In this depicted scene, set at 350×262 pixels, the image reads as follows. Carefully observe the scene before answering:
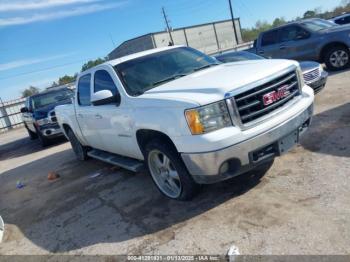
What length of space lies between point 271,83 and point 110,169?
3901 millimetres

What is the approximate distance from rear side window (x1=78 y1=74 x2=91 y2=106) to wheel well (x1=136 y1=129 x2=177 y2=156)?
193 centimetres

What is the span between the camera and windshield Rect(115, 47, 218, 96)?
195 inches

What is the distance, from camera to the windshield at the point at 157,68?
495cm

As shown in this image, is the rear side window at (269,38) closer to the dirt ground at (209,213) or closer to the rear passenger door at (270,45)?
the rear passenger door at (270,45)

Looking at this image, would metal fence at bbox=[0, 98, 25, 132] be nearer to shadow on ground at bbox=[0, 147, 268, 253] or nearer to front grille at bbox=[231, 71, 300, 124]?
shadow on ground at bbox=[0, 147, 268, 253]

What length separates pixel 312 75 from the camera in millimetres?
8086

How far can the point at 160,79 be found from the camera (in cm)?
496

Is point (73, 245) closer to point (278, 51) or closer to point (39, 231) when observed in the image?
point (39, 231)

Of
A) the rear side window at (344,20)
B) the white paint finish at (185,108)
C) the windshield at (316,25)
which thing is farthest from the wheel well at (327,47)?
the white paint finish at (185,108)

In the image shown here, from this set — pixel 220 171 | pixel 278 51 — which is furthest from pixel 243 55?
pixel 220 171

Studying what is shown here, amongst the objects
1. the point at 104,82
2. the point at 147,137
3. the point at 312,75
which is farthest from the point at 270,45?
the point at 147,137

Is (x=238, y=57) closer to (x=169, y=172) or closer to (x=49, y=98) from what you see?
(x=169, y=172)

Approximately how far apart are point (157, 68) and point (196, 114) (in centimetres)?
166

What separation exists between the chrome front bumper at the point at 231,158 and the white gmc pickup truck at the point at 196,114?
0.03ft
